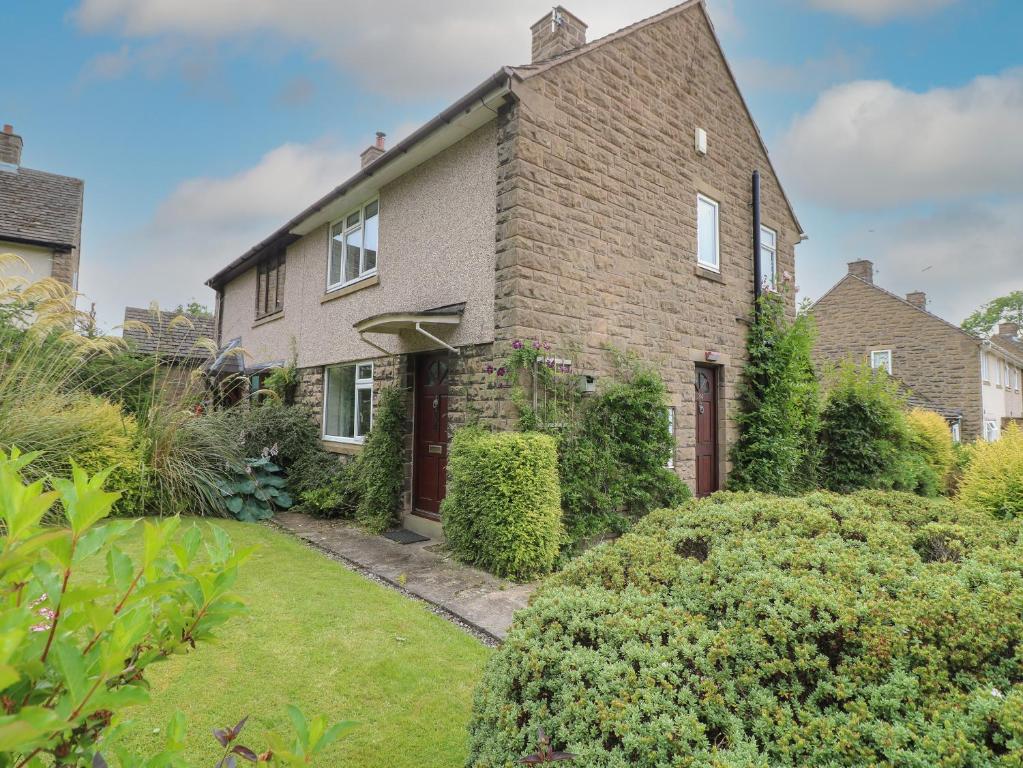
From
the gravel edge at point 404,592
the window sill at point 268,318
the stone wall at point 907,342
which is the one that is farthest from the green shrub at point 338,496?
the stone wall at point 907,342

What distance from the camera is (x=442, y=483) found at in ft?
27.5

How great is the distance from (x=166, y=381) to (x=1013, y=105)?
62.2 feet

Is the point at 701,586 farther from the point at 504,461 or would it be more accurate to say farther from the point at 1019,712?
the point at 504,461

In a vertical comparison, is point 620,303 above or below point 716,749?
above

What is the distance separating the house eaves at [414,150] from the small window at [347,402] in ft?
10.3

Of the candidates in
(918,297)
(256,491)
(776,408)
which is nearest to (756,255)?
(776,408)

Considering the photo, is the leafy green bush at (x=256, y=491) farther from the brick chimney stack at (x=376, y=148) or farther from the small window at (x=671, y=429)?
the brick chimney stack at (x=376, y=148)

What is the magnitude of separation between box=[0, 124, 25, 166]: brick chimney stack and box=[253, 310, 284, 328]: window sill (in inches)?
504

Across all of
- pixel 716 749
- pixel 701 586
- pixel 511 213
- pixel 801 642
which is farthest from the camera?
pixel 511 213

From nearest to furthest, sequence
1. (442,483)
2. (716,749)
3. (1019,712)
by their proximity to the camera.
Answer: (1019,712)
(716,749)
(442,483)

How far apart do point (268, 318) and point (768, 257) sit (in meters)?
11.9

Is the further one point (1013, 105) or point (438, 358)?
point (1013, 105)

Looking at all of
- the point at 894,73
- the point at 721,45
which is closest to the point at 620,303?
the point at 721,45

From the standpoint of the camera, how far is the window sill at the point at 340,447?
9.98 m
